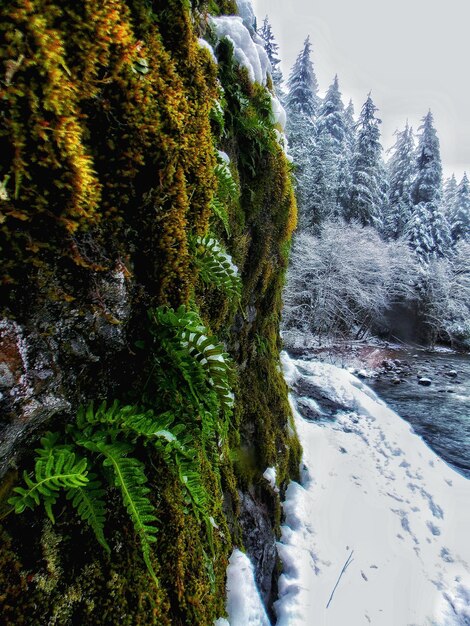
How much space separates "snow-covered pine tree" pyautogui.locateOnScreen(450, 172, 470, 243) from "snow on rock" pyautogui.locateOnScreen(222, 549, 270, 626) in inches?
1510

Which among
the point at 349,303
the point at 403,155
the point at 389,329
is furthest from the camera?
the point at 403,155

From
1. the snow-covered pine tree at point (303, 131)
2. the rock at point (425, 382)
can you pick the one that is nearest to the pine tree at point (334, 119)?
the snow-covered pine tree at point (303, 131)

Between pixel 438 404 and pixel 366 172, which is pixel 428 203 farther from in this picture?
pixel 438 404

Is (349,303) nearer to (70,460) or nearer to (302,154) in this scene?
(302,154)

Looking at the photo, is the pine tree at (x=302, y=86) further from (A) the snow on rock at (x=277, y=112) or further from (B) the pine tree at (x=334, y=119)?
(A) the snow on rock at (x=277, y=112)

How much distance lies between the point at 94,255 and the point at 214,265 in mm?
946

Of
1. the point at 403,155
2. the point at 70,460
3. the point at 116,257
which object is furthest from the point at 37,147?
the point at 403,155

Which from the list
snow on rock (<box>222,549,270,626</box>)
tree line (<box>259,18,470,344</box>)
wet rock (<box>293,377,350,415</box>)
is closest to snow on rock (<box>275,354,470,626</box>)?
snow on rock (<box>222,549,270,626</box>)

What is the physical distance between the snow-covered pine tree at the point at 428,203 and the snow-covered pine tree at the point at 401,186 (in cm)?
78

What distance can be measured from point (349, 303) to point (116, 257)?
2511 cm

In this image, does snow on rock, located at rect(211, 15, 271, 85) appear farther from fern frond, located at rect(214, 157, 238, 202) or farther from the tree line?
the tree line

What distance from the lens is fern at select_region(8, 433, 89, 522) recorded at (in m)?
1.06

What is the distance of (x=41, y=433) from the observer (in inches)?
47.4

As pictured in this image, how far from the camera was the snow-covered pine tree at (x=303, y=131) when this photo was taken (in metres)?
22.9
